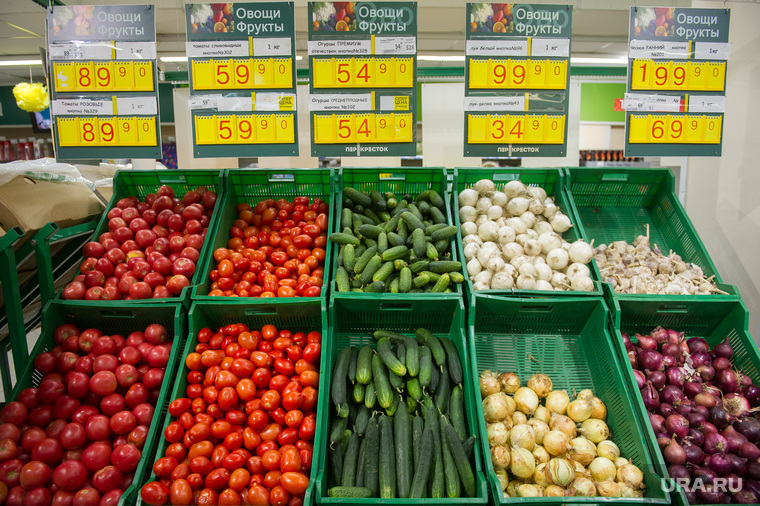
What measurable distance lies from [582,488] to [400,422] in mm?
885

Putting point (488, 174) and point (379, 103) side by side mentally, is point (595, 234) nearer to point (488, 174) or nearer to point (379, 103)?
point (488, 174)

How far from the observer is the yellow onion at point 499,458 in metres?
2.15

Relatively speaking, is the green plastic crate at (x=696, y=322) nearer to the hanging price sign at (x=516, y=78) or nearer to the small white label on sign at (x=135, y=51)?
the hanging price sign at (x=516, y=78)

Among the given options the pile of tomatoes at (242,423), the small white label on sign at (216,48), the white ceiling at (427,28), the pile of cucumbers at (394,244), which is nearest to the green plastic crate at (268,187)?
the pile of cucumbers at (394,244)

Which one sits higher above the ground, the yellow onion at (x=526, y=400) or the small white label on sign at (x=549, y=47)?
the small white label on sign at (x=549, y=47)

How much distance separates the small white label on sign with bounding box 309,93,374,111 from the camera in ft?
9.75

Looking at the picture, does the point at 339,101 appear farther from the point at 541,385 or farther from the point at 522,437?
the point at 522,437

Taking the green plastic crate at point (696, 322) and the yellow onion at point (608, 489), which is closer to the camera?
the yellow onion at point (608, 489)

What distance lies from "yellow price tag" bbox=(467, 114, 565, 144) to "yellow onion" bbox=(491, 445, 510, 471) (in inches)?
76.2

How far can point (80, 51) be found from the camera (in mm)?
2961

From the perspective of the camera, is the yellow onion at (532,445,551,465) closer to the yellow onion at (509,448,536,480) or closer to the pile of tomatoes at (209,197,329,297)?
the yellow onion at (509,448,536,480)

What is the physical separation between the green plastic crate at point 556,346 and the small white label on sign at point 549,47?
5.39 feet

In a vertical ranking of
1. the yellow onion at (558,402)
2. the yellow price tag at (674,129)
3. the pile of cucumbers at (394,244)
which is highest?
the yellow price tag at (674,129)

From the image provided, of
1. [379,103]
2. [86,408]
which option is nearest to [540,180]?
[379,103]
